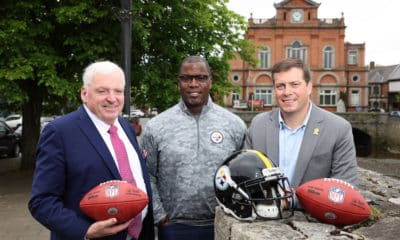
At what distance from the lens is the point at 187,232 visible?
3.61 meters

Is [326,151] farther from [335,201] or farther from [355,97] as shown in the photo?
[355,97]

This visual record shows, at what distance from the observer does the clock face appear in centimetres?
5334

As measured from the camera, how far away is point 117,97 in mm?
2904

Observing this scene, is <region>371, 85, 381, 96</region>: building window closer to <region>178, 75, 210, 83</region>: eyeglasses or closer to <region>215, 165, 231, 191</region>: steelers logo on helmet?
<region>178, 75, 210, 83</region>: eyeglasses

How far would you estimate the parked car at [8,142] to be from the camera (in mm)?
18194

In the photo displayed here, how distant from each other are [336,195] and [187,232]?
1501 millimetres

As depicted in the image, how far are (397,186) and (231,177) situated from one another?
4.54 metres

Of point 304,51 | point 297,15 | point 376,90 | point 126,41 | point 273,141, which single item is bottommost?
point 273,141

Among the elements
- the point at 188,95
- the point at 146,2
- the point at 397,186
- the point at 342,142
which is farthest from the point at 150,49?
the point at 342,142

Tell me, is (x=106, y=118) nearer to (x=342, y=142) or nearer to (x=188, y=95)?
(x=188, y=95)

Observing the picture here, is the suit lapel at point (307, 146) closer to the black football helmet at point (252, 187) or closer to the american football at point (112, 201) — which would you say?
the black football helmet at point (252, 187)

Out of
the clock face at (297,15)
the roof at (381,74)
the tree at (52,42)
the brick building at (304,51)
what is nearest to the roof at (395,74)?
the roof at (381,74)

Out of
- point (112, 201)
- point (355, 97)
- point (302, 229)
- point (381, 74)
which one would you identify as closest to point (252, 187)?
point (302, 229)

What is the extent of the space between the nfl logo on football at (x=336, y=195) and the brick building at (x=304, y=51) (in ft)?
165
